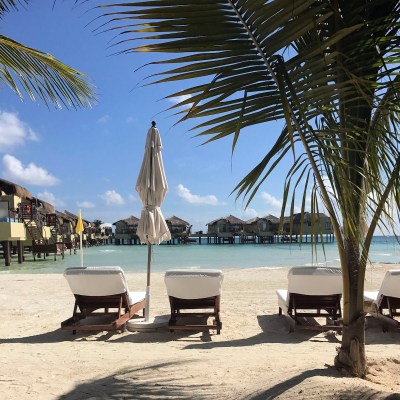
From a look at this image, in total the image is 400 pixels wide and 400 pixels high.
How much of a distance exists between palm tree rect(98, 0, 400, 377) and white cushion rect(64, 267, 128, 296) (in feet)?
9.58

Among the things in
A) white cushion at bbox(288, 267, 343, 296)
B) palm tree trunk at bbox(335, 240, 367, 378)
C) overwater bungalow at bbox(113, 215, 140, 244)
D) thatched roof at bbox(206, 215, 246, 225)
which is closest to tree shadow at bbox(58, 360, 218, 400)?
palm tree trunk at bbox(335, 240, 367, 378)

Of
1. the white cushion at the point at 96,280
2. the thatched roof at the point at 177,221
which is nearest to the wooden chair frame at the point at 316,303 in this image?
the white cushion at the point at 96,280

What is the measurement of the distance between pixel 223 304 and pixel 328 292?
8.13 ft

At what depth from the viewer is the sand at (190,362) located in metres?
2.64

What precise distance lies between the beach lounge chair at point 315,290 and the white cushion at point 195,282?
88 cm

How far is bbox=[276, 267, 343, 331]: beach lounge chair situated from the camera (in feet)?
15.9

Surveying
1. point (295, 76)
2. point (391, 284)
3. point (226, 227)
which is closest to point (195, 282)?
point (391, 284)

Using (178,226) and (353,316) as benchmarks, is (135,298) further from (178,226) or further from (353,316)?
(178,226)

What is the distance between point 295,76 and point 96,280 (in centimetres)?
372

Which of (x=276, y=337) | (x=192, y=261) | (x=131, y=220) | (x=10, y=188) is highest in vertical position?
(x=10, y=188)

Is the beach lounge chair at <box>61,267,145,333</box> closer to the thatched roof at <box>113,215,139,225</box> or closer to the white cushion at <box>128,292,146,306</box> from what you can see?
the white cushion at <box>128,292,146,306</box>

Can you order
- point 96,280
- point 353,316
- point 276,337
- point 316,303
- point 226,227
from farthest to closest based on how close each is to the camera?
point 226,227 < point 316,303 < point 96,280 < point 276,337 < point 353,316

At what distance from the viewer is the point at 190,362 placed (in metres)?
3.53

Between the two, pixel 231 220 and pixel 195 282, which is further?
pixel 231 220
